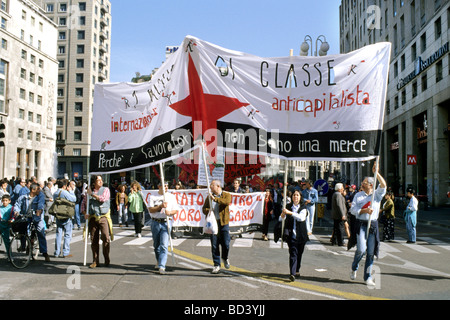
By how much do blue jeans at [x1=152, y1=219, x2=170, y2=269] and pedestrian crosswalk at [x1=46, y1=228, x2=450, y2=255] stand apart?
12.7ft

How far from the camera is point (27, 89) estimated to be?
5762 centimetres

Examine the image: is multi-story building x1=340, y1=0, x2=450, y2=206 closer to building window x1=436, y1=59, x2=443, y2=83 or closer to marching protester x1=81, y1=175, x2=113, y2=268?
building window x1=436, y1=59, x2=443, y2=83

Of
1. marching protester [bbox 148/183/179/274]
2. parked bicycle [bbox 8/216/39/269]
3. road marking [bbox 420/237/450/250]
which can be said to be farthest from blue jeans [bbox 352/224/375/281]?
parked bicycle [bbox 8/216/39/269]

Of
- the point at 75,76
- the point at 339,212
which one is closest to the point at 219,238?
the point at 339,212

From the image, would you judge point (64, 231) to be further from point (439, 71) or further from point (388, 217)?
point (439, 71)

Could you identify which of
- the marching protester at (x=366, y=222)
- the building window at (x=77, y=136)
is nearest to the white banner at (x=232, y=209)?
the marching protester at (x=366, y=222)

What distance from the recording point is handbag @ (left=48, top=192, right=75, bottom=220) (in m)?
9.52

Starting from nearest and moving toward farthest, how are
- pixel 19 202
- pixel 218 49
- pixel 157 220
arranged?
pixel 218 49 → pixel 157 220 → pixel 19 202

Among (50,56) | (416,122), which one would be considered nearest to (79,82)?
(50,56)

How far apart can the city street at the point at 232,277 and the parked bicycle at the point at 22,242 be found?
207 millimetres

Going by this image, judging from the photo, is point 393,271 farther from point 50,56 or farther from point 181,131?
point 50,56

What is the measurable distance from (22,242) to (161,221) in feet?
11.9

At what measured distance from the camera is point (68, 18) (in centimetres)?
7200
